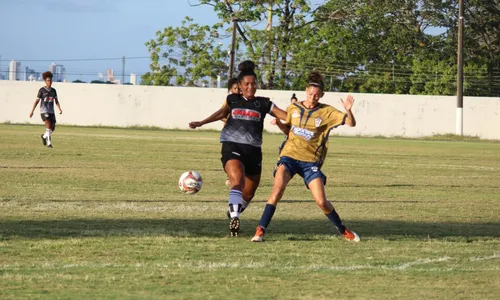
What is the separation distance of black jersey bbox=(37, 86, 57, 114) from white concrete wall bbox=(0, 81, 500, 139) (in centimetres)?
2613

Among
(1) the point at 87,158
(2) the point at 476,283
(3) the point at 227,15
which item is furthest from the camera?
(3) the point at 227,15

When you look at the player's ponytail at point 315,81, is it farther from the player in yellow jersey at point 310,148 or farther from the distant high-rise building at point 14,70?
the distant high-rise building at point 14,70

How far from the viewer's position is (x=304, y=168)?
10461mm

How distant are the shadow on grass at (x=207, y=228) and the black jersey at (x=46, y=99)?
1542 cm

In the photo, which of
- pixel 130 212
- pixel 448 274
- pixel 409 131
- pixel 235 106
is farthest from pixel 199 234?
pixel 409 131

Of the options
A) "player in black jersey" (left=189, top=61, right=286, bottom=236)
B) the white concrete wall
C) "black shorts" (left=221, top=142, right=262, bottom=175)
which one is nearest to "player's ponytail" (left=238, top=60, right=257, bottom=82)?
"player in black jersey" (left=189, top=61, right=286, bottom=236)

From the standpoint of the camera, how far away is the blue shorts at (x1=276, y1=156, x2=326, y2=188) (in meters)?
10.4

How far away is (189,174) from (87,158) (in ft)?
39.6

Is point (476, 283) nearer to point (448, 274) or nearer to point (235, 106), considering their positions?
point (448, 274)

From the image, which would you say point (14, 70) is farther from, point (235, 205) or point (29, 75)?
point (235, 205)

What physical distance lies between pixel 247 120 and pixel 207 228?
1.33 meters

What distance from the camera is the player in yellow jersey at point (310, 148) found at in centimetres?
1038

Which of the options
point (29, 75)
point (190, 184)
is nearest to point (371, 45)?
point (29, 75)

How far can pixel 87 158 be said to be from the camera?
79.5 feet
